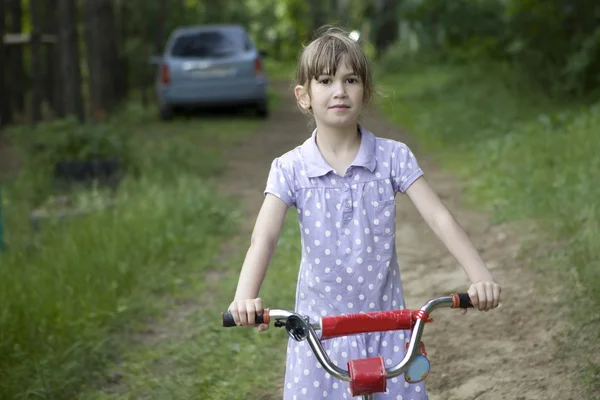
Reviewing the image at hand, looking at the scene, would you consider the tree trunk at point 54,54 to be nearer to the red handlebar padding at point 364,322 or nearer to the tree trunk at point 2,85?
the tree trunk at point 2,85

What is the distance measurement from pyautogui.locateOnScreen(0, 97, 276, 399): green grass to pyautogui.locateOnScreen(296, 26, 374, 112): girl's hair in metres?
2.47

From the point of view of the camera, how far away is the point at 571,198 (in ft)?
23.7

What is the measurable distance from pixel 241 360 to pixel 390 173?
8.18 feet

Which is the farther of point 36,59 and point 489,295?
point 36,59

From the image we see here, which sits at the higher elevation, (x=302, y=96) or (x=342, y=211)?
(x=302, y=96)

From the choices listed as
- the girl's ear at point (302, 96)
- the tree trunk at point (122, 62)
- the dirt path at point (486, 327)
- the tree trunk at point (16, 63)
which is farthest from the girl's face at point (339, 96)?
the tree trunk at point (122, 62)

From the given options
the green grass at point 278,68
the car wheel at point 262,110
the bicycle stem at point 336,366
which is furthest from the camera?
the green grass at point 278,68

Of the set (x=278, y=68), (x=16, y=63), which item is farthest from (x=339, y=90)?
(x=278, y=68)

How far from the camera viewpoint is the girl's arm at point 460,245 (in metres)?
2.61

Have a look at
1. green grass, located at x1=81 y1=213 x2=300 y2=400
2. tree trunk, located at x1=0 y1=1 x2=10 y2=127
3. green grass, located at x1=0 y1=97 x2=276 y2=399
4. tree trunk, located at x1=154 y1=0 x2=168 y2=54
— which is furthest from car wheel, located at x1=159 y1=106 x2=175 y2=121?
green grass, located at x1=81 y1=213 x2=300 y2=400

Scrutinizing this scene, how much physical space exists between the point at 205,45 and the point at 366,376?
15.6 meters

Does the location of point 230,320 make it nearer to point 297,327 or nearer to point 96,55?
point 297,327

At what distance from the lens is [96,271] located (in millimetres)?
6496

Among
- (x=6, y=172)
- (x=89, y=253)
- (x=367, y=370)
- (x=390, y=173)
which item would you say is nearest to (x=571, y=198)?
(x=89, y=253)
